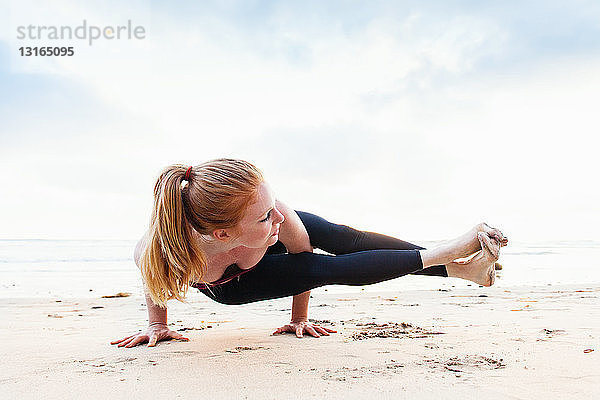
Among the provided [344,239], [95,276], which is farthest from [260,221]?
[95,276]

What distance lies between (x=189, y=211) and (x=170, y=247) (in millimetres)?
189

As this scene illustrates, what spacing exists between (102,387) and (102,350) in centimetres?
81

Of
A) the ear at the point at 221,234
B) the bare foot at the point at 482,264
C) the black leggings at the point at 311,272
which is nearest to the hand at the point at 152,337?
the black leggings at the point at 311,272

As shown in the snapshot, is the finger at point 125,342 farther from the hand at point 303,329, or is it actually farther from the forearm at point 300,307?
the forearm at point 300,307

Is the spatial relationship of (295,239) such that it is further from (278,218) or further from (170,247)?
(170,247)

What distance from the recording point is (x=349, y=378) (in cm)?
216

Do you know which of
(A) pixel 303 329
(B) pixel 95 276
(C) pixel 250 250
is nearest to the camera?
(C) pixel 250 250

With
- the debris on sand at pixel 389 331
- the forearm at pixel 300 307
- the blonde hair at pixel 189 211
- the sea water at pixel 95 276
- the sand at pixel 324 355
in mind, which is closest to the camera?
the sand at pixel 324 355

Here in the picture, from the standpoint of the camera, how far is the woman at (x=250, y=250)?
2412 millimetres

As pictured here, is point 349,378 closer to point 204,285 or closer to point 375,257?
point 375,257

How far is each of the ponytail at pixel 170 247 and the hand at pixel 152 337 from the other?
0.47 meters

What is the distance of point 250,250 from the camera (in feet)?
9.16

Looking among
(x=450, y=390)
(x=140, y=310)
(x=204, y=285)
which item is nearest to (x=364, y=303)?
(x=140, y=310)

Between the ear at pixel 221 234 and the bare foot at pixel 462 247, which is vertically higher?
the ear at pixel 221 234
